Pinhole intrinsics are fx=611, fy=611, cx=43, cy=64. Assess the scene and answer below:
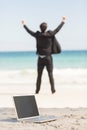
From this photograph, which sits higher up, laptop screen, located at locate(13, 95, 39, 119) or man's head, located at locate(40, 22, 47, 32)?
man's head, located at locate(40, 22, 47, 32)

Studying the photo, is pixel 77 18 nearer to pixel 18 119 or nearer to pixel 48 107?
pixel 48 107

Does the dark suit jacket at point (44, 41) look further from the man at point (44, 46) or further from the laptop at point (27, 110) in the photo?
the laptop at point (27, 110)

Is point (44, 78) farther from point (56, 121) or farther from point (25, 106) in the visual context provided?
point (56, 121)

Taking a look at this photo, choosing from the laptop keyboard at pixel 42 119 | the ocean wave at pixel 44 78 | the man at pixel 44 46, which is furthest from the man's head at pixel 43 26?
the laptop keyboard at pixel 42 119

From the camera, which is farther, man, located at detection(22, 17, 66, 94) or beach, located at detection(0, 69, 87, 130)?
man, located at detection(22, 17, 66, 94)

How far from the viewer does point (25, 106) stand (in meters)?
6.06

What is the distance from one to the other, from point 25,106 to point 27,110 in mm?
53

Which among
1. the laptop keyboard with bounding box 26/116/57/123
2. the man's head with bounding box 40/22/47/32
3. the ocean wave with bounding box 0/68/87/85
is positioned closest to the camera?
the laptop keyboard with bounding box 26/116/57/123

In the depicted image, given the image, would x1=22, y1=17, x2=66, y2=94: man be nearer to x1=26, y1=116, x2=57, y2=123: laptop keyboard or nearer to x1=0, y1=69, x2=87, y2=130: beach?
x1=0, y1=69, x2=87, y2=130: beach

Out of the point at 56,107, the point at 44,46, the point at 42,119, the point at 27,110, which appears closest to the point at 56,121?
the point at 42,119

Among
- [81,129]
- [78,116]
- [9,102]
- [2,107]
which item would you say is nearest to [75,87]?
[9,102]

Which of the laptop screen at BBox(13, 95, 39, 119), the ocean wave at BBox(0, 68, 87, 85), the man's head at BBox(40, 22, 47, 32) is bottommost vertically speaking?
the ocean wave at BBox(0, 68, 87, 85)

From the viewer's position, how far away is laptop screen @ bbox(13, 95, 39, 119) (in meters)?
6.00

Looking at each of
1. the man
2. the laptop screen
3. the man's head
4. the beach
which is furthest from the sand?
the man's head
